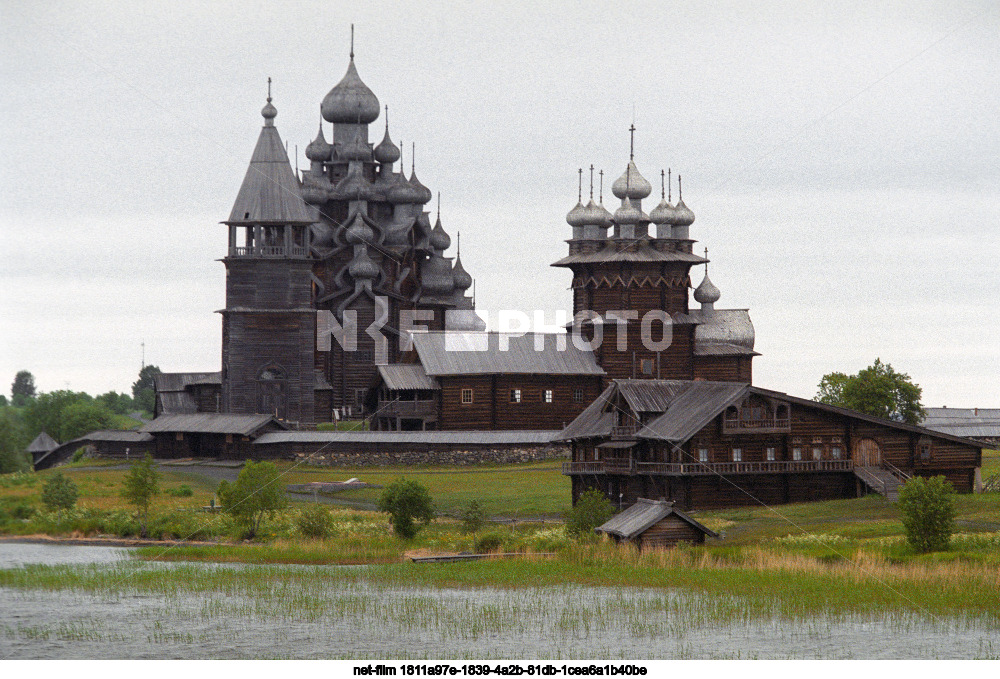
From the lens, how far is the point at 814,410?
51.0 meters

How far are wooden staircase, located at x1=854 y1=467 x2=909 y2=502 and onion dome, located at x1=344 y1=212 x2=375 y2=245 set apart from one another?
36473mm

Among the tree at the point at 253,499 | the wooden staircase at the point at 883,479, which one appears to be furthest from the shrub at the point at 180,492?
the wooden staircase at the point at 883,479

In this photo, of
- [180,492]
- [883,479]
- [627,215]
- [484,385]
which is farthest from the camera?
[627,215]

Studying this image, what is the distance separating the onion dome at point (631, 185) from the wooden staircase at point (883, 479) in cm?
2941

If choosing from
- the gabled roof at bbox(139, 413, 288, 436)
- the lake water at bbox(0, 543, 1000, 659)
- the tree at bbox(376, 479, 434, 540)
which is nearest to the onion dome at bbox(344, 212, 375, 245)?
the gabled roof at bbox(139, 413, 288, 436)

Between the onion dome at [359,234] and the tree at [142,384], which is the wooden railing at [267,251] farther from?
the tree at [142,384]

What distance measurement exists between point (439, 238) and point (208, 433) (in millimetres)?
22169

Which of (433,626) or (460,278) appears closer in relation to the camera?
(433,626)

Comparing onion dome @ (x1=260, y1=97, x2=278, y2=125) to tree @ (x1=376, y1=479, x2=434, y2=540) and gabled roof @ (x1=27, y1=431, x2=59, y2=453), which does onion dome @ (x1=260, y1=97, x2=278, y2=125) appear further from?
tree @ (x1=376, y1=479, x2=434, y2=540)

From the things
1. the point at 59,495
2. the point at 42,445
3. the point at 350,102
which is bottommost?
the point at 59,495

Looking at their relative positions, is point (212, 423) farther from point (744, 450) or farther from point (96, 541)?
point (744, 450)

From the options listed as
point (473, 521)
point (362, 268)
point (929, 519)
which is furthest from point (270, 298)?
point (929, 519)

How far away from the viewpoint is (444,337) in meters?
73.2

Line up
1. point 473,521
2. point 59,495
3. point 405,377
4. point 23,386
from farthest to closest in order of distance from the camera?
point 23,386 < point 405,377 < point 59,495 < point 473,521
